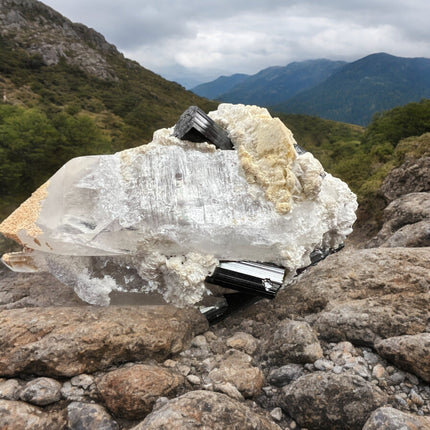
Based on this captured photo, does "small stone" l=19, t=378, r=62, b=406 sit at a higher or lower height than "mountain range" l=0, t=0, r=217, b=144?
lower

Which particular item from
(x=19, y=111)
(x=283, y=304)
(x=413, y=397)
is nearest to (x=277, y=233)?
(x=283, y=304)

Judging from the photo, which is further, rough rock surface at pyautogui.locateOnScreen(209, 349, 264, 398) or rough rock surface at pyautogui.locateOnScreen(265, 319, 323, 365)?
rough rock surface at pyautogui.locateOnScreen(265, 319, 323, 365)

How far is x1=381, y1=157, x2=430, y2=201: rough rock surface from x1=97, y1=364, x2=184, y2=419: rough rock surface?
791cm

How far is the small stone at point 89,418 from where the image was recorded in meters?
2.35

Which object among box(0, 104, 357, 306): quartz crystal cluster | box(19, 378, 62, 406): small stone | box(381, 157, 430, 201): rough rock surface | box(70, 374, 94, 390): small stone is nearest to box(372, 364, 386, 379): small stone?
box(0, 104, 357, 306): quartz crystal cluster

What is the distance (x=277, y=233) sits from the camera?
12.6 ft

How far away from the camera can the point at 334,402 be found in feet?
7.63

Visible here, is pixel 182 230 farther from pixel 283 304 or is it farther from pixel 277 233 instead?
pixel 283 304

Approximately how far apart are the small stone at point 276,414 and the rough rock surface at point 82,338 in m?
1.15

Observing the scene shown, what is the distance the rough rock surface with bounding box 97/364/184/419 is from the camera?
8.13 ft

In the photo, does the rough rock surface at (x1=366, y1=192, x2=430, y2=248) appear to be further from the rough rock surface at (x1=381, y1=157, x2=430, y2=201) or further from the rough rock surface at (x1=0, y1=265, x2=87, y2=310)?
the rough rock surface at (x1=0, y1=265, x2=87, y2=310)

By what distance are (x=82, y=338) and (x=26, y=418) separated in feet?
2.39

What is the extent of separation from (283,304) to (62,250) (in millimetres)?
2789

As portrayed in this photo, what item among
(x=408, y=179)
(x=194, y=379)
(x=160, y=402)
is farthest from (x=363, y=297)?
(x=408, y=179)
